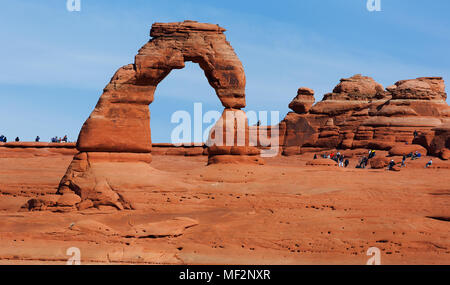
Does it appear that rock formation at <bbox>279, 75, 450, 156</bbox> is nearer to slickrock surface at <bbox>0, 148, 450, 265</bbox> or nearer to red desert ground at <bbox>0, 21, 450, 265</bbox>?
red desert ground at <bbox>0, 21, 450, 265</bbox>

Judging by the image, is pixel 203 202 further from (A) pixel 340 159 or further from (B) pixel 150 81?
(A) pixel 340 159

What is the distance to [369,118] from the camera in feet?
141

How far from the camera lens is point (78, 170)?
19297mm

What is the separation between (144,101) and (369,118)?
26647 mm

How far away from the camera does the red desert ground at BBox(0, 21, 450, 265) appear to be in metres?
13.9

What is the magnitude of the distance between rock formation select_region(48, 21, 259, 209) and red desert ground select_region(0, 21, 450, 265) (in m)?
0.03

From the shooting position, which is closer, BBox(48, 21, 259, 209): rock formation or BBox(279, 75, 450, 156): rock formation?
BBox(48, 21, 259, 209): rock formation

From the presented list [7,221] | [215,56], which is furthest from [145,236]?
[215,56]

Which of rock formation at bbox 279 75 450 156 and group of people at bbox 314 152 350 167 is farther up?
rock formation at bbox 279 75 450 156
